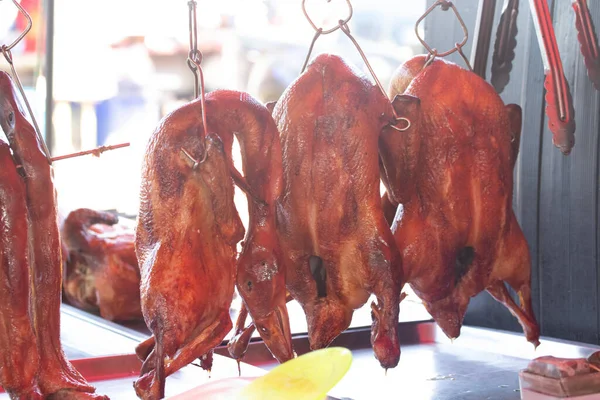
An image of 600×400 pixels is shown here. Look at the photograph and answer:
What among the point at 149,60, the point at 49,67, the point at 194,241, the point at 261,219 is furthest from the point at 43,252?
the point at 149,60

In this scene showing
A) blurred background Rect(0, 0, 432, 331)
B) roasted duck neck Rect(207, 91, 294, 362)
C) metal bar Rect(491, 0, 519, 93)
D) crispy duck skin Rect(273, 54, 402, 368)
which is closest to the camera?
roasted duck neck Rect(207, 91, 294, 362)

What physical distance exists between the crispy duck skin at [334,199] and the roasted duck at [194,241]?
0.25 meters

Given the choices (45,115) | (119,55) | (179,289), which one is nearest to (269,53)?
(119,55)

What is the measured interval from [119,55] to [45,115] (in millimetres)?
4130

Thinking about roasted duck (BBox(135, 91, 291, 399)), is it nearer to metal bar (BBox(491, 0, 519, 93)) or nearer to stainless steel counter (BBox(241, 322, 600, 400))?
stainless steel counter (BBox(241, 322, 600, 400))

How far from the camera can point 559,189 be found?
145 inches

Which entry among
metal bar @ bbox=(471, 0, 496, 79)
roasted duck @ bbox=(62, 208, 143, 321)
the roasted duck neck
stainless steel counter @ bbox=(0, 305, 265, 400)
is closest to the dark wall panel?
metal bar @ bbox=(471, 0, 496, 79)

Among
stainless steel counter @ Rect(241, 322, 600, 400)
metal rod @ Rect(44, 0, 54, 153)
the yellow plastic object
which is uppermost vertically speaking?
metal rod @ Rect(44, 0, 54, 153)

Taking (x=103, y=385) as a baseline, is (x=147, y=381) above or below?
above

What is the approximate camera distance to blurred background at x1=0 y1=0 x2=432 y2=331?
921cm

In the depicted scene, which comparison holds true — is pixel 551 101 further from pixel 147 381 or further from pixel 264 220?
pixel 147 381

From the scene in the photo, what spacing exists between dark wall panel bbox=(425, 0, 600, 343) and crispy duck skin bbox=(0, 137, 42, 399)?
2438mm

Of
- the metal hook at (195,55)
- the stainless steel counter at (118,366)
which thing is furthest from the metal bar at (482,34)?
the stainless steel counter at (118,366)

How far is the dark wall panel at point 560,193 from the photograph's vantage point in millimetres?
3539
